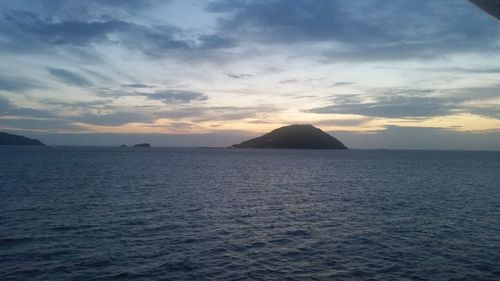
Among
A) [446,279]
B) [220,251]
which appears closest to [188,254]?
[220,251]

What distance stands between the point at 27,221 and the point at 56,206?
10518 millimetres

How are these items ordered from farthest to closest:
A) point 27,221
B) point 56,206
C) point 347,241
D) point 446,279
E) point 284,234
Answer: point 56,206 → point 27,221 → point 284,234 → point 347,241 → point 446,279

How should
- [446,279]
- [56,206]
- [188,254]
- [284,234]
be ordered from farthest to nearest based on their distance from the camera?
1. [56,206]
2. [284,234]
3. [188,254]
4. [446,279]

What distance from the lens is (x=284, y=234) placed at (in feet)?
126

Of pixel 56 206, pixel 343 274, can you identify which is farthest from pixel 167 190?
pixel 343 274

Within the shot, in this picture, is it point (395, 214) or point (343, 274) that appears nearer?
point (343, 274)

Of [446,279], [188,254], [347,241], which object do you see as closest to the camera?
[446,279]

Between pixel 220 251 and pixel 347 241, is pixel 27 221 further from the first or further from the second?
pixel 347 241

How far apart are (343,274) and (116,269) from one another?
16.6 metres

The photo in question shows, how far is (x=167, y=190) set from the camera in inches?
2896

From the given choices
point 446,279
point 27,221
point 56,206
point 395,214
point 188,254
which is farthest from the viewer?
point 56,206

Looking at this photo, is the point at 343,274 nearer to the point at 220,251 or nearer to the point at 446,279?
the point at 446,279

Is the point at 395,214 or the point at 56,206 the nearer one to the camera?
the point at 395,214

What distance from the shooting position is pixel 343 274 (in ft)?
88.0
